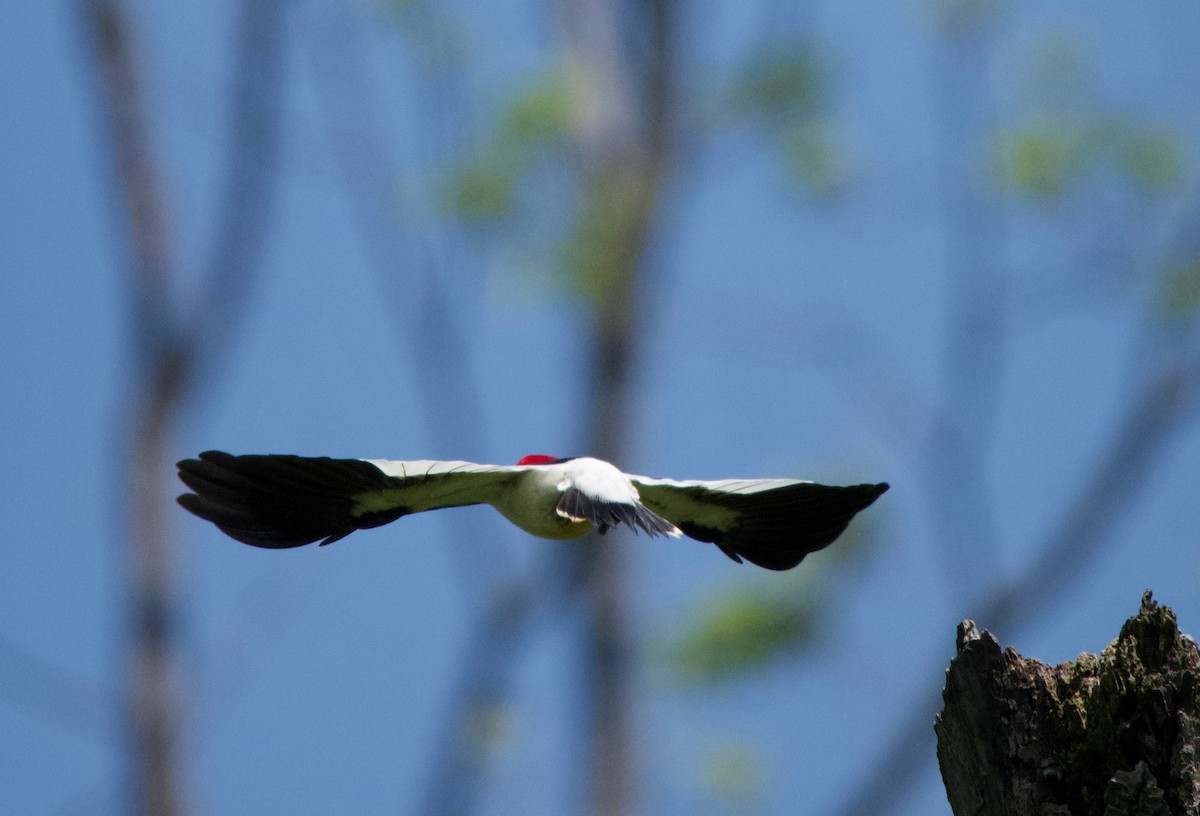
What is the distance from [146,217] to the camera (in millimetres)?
6871

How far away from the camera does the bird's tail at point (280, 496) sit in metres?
1.75

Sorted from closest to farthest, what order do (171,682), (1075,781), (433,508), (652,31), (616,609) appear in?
(433,508), (1075,781), (171,682), (616,609), (652,31)

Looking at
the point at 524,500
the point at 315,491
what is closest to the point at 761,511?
the point at 524,500

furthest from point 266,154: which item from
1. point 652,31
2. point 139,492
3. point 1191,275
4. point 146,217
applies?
point 1191,275

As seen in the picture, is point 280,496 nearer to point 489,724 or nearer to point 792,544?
point 792,544

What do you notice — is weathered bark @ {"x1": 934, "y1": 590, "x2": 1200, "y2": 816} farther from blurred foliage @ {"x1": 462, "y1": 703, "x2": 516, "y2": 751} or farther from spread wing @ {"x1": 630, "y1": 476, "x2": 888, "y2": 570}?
blurred foliage @ {"x1": 462, "y1": 703, "x2": 516, "y2": 751}

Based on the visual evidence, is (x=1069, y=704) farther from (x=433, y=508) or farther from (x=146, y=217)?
(x=146, y=217)

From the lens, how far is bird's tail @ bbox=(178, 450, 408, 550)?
175 cm

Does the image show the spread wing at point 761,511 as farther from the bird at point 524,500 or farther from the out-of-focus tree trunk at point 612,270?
the out-of-focus tree trunk at point 612,270

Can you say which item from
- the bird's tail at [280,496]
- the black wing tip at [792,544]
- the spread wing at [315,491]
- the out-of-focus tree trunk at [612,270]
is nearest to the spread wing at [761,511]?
the black wing tip at [792,544]

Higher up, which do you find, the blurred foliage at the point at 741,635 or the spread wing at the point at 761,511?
the blurred foliage at the point at 741,635

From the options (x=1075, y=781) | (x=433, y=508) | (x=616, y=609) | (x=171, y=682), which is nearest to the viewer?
(x=433, y=508)

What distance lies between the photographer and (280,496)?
1820mm

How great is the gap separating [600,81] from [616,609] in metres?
3.05
